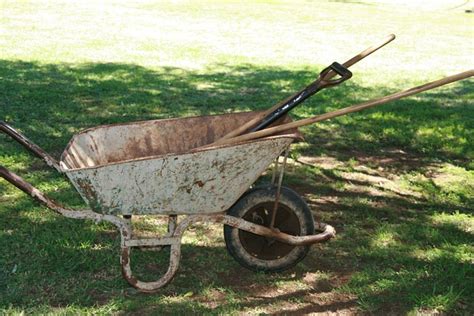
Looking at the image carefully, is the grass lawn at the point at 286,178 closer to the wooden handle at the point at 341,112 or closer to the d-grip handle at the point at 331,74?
the wooden handle at the point at 341,112

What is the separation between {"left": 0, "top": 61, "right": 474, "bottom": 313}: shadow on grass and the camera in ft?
11.6

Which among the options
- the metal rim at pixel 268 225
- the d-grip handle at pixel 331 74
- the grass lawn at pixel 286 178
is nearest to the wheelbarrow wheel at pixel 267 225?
the metal rim at pixel 268 225

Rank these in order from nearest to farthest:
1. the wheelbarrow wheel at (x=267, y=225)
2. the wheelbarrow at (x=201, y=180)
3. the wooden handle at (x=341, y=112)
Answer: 1. the wooden handle at (x=341, y=112)
2. the wheelbarrow at (x=201, y=180)
3. the wheelbarrow wheel at (x=267, y=225)

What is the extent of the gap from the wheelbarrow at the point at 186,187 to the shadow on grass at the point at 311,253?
0.22 metres

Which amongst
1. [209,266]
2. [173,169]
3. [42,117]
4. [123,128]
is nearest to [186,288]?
[209,266]

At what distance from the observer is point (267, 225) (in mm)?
3836

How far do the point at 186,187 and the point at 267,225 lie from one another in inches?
27.6

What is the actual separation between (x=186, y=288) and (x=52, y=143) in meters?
3.15

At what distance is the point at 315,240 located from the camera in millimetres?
3631

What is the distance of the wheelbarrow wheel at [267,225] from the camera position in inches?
145

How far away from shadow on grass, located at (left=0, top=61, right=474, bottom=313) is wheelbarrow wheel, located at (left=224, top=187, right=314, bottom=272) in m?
0.10

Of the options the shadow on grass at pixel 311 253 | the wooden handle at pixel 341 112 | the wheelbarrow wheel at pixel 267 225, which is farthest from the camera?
the wheelbarrow wheel at pixel 267 225

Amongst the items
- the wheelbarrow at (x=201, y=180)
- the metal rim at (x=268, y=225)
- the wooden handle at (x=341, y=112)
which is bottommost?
the metal rim at (x=268, y=225)

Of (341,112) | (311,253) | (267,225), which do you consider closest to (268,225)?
(267,225)
